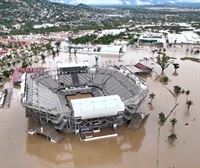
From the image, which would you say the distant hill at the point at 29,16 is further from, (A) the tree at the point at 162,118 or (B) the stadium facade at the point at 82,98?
(A) the tree at the point at 162,118

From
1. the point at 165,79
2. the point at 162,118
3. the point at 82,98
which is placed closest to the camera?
the point at 162,118

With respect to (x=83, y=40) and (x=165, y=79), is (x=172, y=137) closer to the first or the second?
(x=165, y=79)

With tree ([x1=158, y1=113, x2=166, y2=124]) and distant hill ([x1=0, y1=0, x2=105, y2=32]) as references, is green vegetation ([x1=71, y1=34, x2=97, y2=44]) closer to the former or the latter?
distant hill ([x1=0, y1=0, x2=105, y2=32])

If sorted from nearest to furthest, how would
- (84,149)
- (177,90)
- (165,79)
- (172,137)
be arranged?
(84,149)
(172,137)
(177,90)
(165,79)

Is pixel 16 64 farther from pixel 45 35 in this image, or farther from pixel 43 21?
pixel 43 21

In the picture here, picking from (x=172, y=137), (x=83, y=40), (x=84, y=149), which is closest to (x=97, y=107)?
(x=84, y=149)

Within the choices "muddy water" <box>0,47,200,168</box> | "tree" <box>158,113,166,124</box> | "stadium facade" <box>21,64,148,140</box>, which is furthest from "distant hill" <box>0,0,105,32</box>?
"tree" <box>158,113,166,124</box>

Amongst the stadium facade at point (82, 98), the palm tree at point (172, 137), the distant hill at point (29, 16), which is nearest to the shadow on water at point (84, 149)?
the stadium facade at point (82, 98)

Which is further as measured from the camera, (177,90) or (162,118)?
(177,90)
